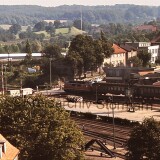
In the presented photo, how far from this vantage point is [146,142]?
33812 millimetres

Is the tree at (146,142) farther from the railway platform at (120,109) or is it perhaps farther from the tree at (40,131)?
the railway platform at (120,109)

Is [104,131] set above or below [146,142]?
below

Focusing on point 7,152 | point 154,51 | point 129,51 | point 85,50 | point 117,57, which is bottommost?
point 7,152

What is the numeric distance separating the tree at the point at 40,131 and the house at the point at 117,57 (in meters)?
77.9

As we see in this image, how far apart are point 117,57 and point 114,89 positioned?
4047 centimetres

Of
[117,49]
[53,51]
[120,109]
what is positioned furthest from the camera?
[53,51]

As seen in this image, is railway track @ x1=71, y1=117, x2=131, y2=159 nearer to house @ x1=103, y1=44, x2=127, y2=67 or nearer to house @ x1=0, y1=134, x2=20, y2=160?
house @ x1=0, y1=134, x2=20, y2=160

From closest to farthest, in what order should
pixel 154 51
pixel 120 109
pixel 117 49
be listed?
pixel 120 109 < pixel 117 49 < pixel 154 51

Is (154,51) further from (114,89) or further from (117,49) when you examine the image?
(114,89)

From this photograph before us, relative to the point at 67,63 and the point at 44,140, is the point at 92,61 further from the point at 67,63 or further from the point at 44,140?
the point at 44,140

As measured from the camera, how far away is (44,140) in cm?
3422

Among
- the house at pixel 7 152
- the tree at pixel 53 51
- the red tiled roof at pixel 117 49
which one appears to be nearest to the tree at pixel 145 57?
the red tiled roof at pixel 117 49

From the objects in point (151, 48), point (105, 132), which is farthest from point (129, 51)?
point (105, 132)

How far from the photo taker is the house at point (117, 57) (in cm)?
11612
